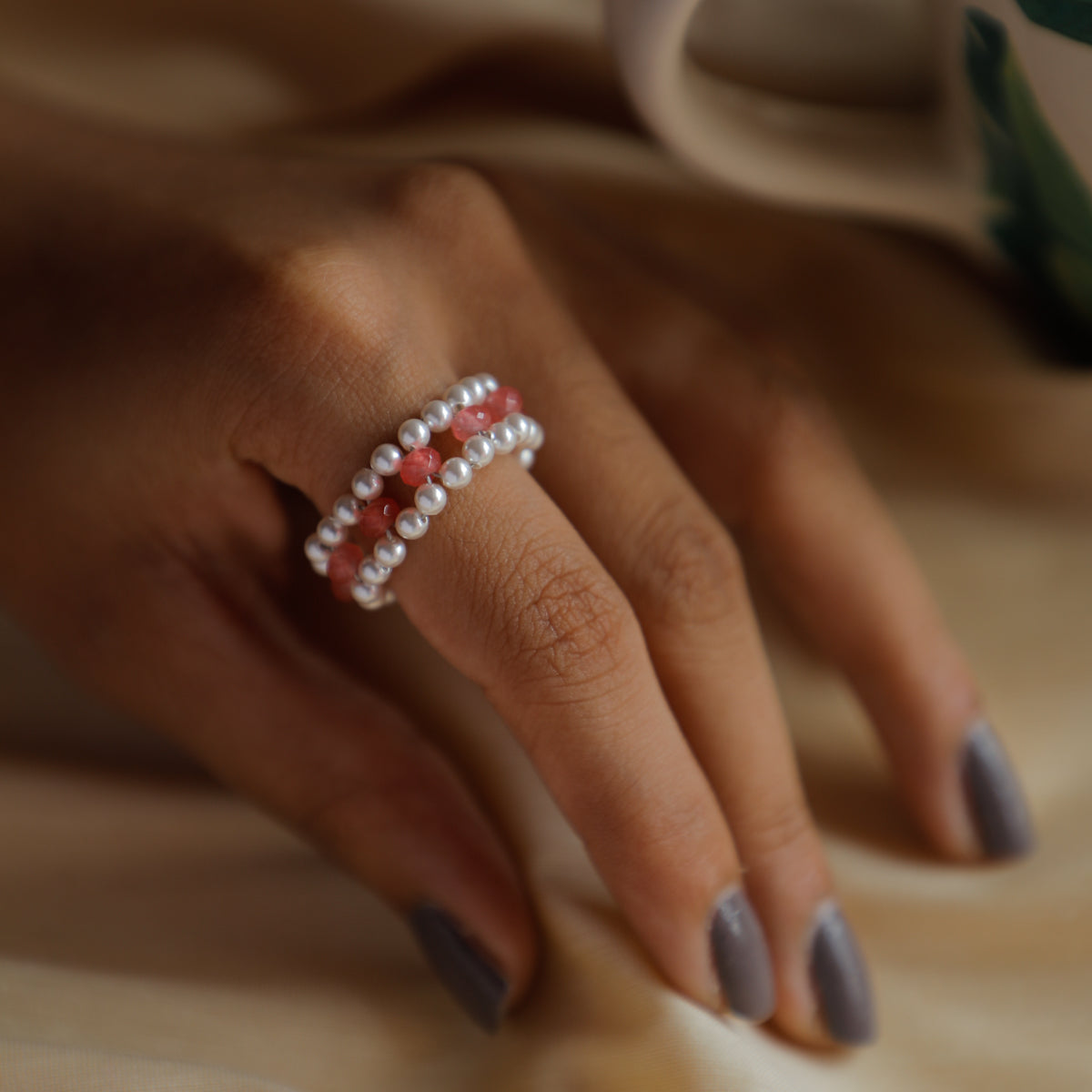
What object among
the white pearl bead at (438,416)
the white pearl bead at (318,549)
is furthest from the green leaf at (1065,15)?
the white pearl bead at (318,549)

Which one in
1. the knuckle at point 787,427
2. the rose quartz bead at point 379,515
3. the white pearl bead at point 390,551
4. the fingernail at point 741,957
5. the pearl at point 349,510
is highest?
the pearl at point 349,510

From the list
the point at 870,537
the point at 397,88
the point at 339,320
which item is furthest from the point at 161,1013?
the point at 397,88

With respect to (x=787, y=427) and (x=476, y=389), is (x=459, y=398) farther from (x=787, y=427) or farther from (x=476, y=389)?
(x=787, y=427)

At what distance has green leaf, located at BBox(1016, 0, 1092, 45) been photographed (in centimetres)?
62

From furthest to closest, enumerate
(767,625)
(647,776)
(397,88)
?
(397,88) < (767,625) < (647,776)

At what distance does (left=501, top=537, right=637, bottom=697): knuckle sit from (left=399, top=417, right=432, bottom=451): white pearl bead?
0.28 ft

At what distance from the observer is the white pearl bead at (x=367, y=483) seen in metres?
0.61

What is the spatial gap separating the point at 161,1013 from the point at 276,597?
275 millimetres

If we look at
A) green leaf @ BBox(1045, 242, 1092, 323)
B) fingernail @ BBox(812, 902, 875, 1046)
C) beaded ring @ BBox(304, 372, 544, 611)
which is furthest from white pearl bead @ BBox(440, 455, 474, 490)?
green leaf @ BBox(1045, 242, 1092, 323)

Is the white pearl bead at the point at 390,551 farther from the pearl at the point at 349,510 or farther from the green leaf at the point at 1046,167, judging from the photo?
the green leaf at the point at 1046,167

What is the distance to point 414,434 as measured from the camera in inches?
23.8

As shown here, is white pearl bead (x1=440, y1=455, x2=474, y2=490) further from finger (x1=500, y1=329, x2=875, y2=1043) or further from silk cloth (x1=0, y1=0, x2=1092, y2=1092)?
silk cloth (x1=0, y1=0, x2=1092, y2=1092)

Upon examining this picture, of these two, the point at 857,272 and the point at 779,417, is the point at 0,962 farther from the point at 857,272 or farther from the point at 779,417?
the point at 857,272

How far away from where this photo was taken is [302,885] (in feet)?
2.38
